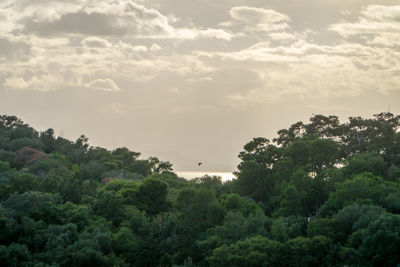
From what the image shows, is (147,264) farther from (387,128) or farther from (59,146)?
(59,146)

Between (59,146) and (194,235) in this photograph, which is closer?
(194,235)

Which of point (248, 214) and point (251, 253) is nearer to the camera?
point (251, 253)

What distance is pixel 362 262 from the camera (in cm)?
4438

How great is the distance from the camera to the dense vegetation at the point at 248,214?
4831cm

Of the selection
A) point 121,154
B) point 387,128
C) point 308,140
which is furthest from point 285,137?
point 121,154

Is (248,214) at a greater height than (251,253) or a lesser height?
greater

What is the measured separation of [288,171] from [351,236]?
24.8m

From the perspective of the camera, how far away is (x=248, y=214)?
6259cm

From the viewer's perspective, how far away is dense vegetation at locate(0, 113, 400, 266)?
4831 centimetres

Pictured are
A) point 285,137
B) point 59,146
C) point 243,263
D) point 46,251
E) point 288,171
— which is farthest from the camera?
point 59,146

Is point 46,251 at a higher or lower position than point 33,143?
lower

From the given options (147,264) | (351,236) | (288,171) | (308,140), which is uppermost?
(308,140)

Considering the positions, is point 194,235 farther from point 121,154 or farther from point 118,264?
point 121,154

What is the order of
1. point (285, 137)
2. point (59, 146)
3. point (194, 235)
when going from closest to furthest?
point (194, 235)
point (285, 137)
point (59, 146)
